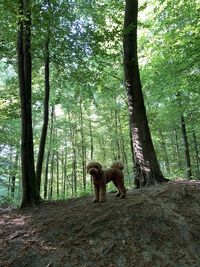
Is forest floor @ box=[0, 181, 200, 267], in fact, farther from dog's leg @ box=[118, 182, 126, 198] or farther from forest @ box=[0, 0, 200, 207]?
forest @ box=[0, 0, 200, 207]

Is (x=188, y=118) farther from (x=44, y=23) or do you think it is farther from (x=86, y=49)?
(x=44, y=23)

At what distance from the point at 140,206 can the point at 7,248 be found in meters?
2.51

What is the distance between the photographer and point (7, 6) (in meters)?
6.15

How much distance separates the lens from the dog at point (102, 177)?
220 inches

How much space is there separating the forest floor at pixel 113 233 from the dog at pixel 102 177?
22 centimetres

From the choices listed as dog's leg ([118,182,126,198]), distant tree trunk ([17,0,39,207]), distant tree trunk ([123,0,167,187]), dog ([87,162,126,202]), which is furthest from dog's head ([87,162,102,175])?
distant tree trunk ([17,0,39,207])

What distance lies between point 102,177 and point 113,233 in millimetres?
1292

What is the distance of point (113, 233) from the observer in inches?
187

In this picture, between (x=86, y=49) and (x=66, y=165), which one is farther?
(x=66, y=165)

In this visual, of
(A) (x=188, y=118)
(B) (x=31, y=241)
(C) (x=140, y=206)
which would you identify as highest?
(A) (x=188, y=118)

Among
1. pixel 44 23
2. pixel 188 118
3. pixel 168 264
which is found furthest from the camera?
pixel 188 118

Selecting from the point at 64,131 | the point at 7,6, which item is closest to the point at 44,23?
the point at 7,6

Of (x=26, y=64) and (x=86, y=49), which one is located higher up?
(x=86, y=49)

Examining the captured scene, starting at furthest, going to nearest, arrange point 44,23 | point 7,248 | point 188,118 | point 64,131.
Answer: point 64,131 → point 188,118 → point 44,23 → point 7,248
